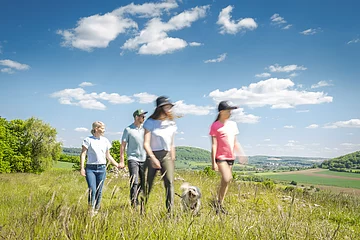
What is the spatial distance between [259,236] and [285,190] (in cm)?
887

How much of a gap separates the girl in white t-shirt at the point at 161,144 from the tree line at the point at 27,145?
32136mm

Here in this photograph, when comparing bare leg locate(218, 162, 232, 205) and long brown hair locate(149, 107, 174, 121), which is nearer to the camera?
long brown hair locate(149, 107, 174, 121)

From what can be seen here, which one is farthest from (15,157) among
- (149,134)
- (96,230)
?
(96,230)

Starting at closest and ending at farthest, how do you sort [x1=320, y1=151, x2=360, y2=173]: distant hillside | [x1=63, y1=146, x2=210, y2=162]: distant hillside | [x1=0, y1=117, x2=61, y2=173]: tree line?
[x1=0, y1=117, x2=61, y2=173]: tree line, [x1=320, y1=151, x2=360, y2=173]: distant hillside, [x1=63, y1=146, x2=210, y2=162]: distant hillside

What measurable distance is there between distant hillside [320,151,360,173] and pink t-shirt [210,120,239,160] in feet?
133

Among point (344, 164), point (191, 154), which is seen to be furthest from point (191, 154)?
point (344, 164)

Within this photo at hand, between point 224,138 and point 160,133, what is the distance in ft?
4.30

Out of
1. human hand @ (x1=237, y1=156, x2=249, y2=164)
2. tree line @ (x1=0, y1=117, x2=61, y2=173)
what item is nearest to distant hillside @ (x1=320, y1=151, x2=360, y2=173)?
tree line @ (x1=0, y1=117, x2=61, y2=173)

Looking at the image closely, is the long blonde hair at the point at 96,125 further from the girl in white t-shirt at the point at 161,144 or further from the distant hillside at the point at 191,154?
the distant hillside at the point at 191,154

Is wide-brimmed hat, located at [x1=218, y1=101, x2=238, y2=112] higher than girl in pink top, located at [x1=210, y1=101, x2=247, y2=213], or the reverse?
wide-brimmed hat, located at [x1=218, y1=101, x2=238, y2=112]

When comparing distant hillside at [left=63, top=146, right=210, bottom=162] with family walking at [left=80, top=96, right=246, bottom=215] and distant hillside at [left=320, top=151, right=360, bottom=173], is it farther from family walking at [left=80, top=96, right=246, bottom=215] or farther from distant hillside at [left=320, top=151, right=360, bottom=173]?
family walking at [left=80, top=96, right=246, bottom=215]

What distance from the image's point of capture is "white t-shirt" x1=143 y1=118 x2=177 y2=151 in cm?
560

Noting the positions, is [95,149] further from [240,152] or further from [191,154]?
[191,154]

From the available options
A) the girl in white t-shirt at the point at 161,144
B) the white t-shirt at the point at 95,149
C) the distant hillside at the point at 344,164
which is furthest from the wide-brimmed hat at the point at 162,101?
the distant hillside at the point at 344,164
